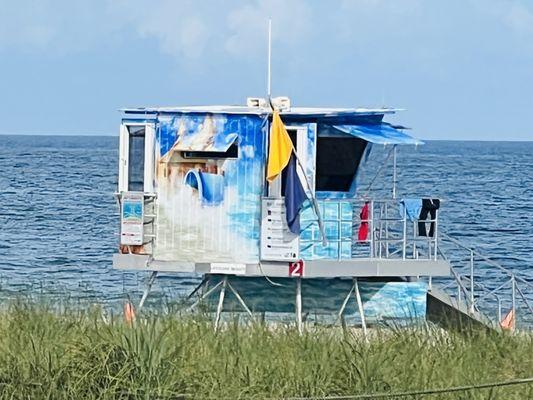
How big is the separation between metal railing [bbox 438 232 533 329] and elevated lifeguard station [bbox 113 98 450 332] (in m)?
1.54

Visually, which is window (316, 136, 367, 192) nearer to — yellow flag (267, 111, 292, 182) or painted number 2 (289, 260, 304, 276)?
yellow flag (267, 111, 292, 182)

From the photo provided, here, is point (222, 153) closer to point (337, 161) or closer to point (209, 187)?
point (209, 187)

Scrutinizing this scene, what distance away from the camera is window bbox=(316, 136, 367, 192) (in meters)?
18.7

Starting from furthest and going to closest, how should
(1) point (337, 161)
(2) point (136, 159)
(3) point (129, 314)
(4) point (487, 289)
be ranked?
(4) point (487, 289) → (1) point (337, 161) → (2) point (136, 159) → (3) point (129, 314)

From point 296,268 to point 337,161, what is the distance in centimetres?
189

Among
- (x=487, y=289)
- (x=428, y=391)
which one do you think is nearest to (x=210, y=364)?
(x=428, y=391)

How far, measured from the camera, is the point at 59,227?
46438mm

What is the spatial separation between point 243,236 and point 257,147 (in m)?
1.26

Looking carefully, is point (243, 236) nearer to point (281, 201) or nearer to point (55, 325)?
point (281, 201)

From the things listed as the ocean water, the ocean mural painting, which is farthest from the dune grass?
the ocean mural painting

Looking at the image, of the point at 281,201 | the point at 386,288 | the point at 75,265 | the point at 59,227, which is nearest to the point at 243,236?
the point at 281,201

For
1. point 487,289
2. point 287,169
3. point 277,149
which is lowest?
point 487,289

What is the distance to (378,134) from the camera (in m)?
18.1

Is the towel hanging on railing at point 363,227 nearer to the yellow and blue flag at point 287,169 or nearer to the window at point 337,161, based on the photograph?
the window at point 337,161
